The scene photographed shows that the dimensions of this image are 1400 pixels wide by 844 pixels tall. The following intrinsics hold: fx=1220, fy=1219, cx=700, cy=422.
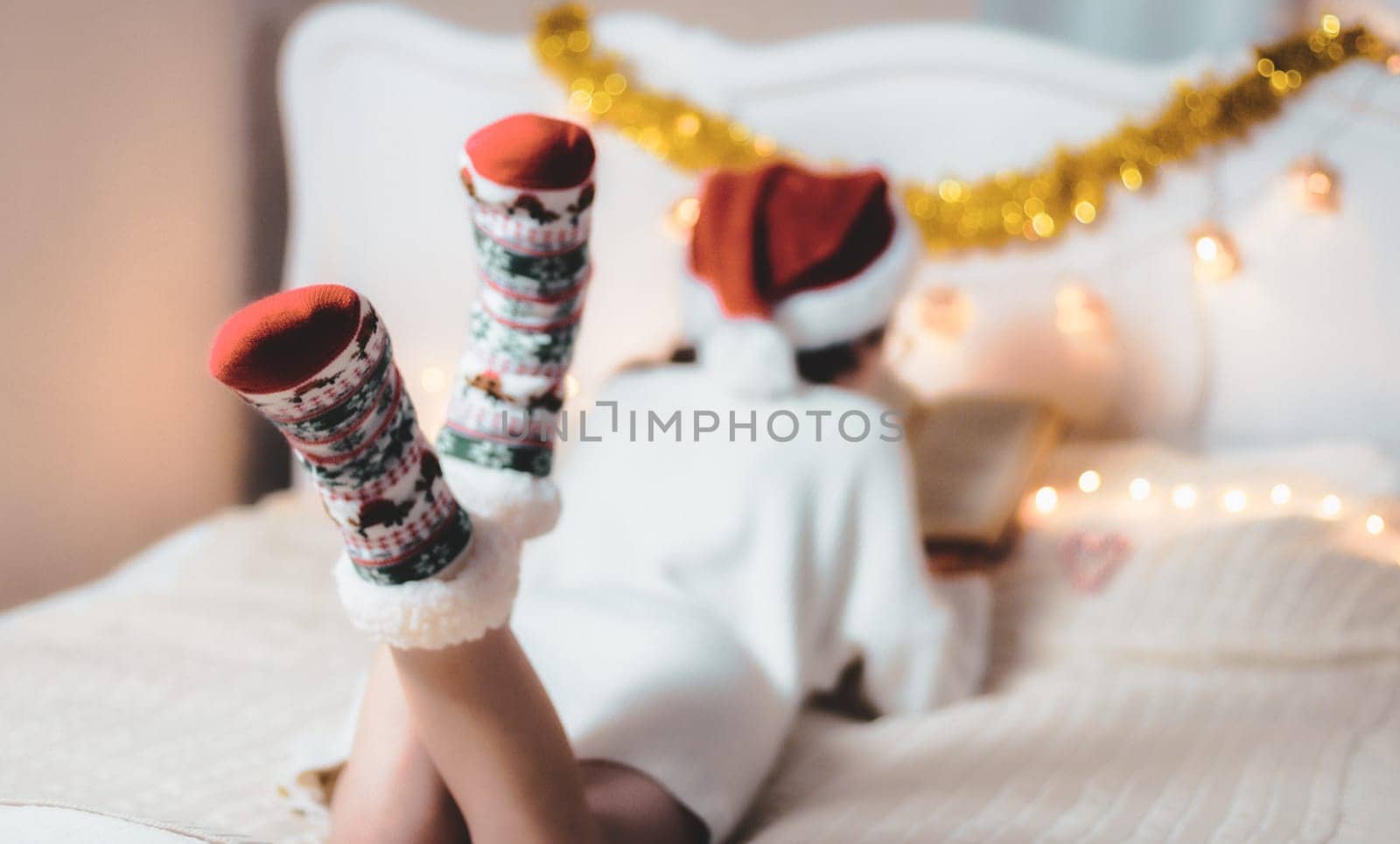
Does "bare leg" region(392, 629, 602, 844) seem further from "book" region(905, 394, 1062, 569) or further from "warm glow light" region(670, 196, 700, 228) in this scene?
"warm glow light" region(670, 196, 700, 228)

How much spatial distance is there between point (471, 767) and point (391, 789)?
102 mm

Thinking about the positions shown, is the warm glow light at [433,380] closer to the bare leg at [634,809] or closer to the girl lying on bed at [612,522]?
the girl lying on bed at [612,522]

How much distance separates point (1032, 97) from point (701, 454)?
84 cm

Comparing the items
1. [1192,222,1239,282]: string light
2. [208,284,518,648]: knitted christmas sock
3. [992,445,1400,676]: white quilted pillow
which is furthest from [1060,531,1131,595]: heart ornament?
[208,284,518,648]: knitted christmas sock

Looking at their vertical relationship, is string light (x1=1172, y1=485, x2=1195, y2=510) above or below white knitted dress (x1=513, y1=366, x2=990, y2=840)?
below

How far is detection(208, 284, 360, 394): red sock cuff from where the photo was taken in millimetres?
637

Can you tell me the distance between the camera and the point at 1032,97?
171cm

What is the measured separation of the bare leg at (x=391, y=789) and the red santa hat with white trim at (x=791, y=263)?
0.50 meters

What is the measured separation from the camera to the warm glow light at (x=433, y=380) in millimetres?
1972

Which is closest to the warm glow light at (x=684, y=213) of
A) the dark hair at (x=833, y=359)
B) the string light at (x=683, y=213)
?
the string light at (x=683, y=213)

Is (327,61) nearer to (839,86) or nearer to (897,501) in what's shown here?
(839,86)

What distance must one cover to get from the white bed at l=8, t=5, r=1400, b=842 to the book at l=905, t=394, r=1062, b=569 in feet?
0.23

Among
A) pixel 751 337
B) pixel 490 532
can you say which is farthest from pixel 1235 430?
pixel 490 532

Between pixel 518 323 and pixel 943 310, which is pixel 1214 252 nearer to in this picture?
pixel 943 310
